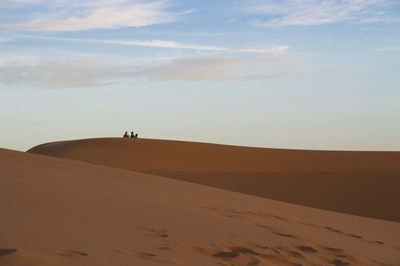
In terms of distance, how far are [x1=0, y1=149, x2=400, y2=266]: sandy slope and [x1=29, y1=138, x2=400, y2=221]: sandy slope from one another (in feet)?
32.9

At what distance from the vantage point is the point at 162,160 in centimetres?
2808

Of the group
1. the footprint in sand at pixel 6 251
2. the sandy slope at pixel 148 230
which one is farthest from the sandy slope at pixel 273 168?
the footprint in sand at pixel 6 251

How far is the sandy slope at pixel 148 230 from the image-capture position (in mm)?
4090

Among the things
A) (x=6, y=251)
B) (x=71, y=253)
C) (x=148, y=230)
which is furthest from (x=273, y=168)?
(x=6, y=251)

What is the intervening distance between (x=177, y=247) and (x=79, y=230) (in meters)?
0.81

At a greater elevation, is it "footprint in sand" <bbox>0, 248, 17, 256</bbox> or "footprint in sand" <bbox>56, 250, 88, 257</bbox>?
"footprint in sand" <bbox>0, 248, 17, 256</bbox>

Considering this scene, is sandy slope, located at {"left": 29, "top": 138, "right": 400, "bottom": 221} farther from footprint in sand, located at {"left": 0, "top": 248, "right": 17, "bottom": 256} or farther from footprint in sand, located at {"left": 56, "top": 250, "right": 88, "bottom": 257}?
footprint in sand, located at {"left": 0, "top": 248, "right": 17, "bottom": 256}

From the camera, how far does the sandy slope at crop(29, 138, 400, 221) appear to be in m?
18.9

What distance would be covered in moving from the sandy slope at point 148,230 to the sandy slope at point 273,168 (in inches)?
395

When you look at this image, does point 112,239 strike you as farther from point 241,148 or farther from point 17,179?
point 241,148

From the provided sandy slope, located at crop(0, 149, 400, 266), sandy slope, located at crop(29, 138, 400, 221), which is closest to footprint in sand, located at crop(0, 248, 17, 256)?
sandy slope, located at crop(0, 149, 400, 266)

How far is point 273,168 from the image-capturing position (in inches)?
1003

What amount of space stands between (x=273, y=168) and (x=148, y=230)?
68.1 feet

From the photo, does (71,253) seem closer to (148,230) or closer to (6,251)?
(6,251)
